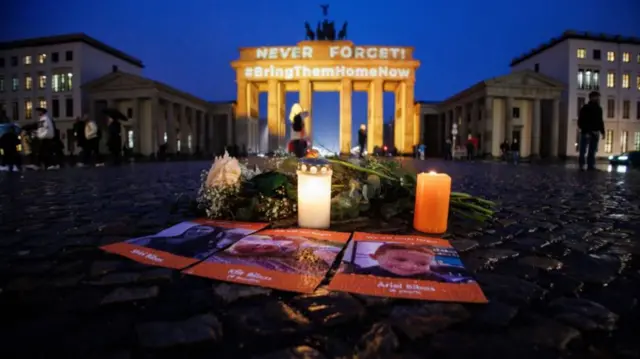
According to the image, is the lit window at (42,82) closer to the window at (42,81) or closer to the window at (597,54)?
the window at (42,81)

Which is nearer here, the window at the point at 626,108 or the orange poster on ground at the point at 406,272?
the orange poster on ground at the point at 406,272

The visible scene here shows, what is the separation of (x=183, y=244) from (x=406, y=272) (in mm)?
1350

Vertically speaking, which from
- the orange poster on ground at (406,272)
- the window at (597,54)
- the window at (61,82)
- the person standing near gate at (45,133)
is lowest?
the orange poster on ground at (406,272)

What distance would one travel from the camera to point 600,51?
4672cm

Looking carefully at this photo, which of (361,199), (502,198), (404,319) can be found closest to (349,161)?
(361,199)

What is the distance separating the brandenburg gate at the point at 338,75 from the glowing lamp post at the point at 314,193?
137 feet

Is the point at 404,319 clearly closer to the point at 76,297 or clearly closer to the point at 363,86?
the point at 76,297

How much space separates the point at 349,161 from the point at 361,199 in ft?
1.76

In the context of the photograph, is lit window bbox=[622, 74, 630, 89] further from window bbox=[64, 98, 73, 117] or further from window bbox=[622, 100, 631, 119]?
window bbox=[64, 98, 73, 117]

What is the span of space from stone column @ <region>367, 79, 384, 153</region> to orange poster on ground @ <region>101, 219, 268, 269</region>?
42954 mm

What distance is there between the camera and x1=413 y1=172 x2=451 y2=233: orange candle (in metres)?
2.71

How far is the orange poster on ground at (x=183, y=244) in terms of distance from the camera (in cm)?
200

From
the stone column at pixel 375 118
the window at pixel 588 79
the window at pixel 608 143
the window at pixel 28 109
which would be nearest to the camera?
the stone column at pixel 375 118

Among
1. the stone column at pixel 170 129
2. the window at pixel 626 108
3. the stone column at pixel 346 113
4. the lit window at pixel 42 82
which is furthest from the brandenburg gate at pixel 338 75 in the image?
the window at pixel 626 108
